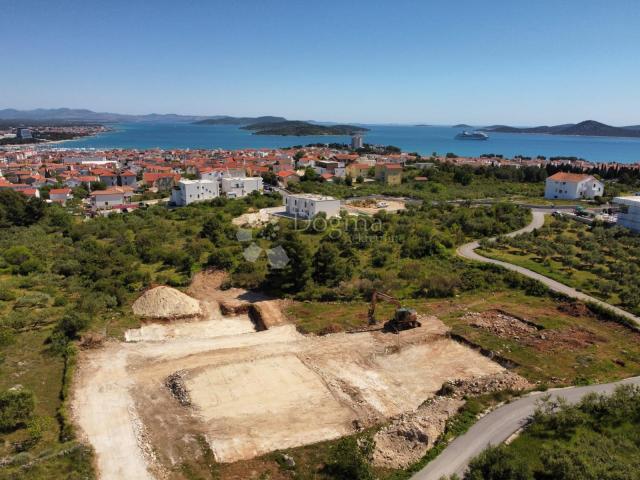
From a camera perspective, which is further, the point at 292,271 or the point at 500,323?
the point at 292,271

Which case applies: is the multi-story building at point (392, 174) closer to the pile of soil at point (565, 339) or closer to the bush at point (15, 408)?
the pile of soil at point (565, 339)

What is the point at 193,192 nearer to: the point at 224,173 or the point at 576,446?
the point at 224,173

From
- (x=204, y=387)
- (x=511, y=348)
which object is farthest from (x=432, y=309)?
(x=204, y=387)

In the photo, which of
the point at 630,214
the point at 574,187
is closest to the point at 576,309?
the point at 630,214

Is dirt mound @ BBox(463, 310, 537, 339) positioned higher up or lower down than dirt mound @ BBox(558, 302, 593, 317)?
lower down

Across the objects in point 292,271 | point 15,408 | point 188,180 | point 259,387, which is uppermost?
point 188,180

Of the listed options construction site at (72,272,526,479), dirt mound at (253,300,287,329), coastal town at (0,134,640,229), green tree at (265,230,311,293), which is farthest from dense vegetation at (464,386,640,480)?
coastal town at (0,134,640,229)

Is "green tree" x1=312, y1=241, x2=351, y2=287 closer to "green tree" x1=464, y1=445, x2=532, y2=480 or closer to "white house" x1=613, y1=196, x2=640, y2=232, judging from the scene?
"green tree" x1=464, y1=445, x2=532, y2=480
